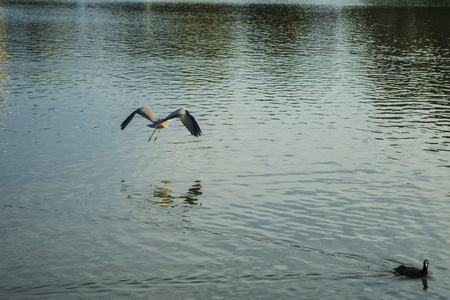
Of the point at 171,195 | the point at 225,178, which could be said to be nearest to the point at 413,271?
the point at 171,195

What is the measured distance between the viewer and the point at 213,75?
44312 mm

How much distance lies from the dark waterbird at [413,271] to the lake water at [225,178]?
0.18 m

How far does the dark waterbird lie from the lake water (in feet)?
0.59

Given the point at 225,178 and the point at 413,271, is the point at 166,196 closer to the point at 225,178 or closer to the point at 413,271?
the point at 225,178

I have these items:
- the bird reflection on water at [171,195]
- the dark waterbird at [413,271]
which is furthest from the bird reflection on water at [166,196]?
the dark waterbird at [413,271]

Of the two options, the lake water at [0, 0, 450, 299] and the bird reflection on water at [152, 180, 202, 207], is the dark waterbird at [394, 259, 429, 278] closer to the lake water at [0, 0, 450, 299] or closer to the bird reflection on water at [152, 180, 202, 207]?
the lake water at [0, 0, 450, 299]

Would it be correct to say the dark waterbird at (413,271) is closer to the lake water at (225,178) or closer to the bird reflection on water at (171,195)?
the lake water at (225,178)

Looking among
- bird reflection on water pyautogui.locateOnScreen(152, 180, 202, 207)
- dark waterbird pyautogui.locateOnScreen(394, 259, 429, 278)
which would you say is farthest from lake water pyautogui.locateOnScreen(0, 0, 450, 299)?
dark waterbird pyautogui.locateOnScreen(394, 259, 429, 278)

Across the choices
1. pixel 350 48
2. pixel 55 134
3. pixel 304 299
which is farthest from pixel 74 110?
pixel 350 48

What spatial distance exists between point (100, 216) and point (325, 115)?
17.4 m

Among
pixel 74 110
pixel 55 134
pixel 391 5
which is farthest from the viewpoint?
pixel 391 5

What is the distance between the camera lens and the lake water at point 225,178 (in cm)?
1521

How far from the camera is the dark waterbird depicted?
15.0 metres

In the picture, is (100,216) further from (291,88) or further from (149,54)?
(149,54)
